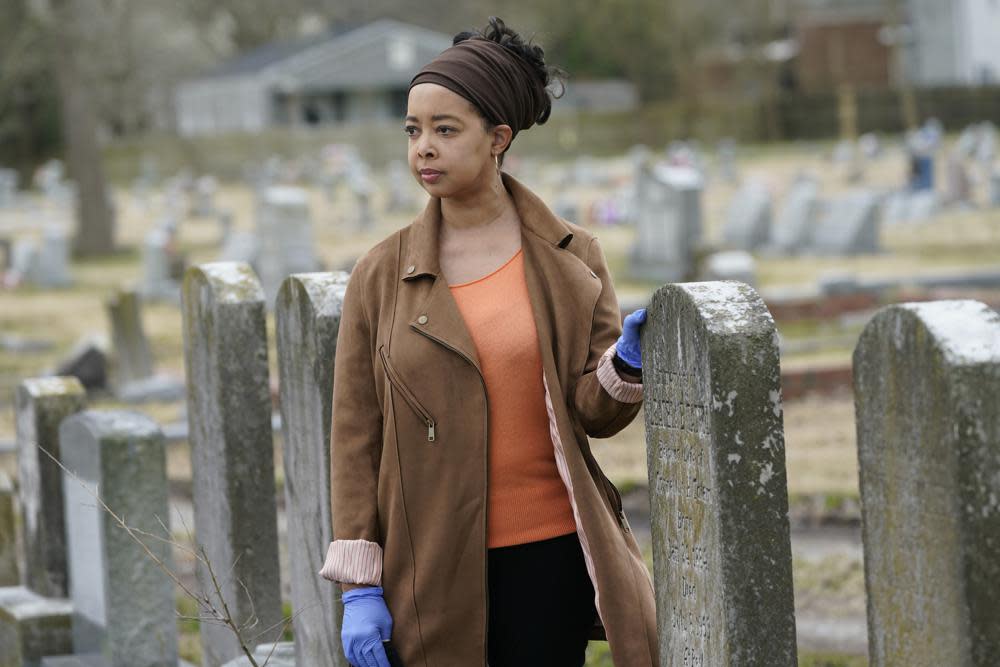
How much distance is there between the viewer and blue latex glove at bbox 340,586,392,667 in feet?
10.2

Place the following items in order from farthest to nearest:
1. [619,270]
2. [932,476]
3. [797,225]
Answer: [797,225] < [619,270] < [932,476]

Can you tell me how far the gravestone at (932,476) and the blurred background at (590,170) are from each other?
1.30 metres

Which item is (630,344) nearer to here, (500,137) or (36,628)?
(500,137)

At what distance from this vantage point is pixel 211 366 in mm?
4418

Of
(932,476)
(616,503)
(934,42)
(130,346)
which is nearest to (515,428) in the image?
(616,503)

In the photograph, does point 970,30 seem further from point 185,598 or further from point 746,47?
point 185,598

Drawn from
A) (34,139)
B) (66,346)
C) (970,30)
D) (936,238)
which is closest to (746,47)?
(970,30)

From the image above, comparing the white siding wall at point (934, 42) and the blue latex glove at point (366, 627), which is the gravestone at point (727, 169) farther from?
the blue latex glove at point (366, 627)

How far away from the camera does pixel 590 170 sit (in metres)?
42.3

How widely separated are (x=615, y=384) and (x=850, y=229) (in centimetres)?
1826

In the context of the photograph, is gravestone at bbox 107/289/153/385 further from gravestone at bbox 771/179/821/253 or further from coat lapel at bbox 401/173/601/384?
gravestone at bbox 771/179/821/253

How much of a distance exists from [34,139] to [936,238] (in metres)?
39.9

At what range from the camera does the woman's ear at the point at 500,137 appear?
125 inches

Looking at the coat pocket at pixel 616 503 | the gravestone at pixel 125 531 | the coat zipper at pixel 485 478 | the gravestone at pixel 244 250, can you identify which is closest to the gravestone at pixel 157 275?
the gravestone at pixel 244 250
